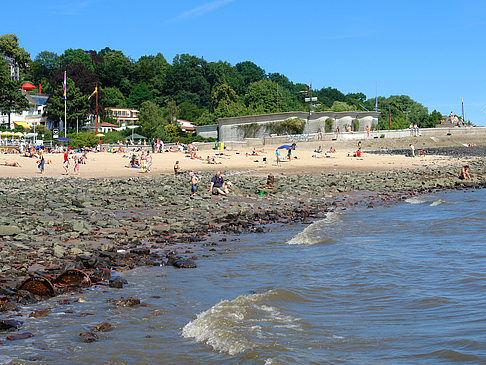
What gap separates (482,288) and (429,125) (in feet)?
285

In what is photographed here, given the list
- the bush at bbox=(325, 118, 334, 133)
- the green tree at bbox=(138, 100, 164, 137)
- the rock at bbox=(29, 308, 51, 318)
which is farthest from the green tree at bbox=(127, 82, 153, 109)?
the rock at bbox=(29, 308, 51, 318)

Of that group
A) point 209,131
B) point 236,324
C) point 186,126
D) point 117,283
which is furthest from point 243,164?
point 186,126

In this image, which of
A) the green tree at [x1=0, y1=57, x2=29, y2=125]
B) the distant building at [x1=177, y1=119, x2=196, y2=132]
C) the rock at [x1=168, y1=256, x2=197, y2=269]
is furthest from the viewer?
the distant building at [x1=177, y1=119, x2=196, y2=132]

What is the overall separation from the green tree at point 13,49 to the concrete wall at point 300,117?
6188 cm

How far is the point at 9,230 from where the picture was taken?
12906mm

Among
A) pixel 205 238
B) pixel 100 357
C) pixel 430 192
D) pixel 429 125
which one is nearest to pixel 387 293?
pixel 100 357

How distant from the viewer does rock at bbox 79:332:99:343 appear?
21.7ft

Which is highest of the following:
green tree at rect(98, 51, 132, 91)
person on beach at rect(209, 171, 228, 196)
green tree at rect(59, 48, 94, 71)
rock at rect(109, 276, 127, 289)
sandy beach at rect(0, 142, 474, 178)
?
green tree at rect(59, 48, 94, 71)

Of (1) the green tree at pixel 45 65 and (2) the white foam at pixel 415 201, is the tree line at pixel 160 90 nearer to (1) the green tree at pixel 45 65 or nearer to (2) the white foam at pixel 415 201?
(1) the green tree at pixel 45 65

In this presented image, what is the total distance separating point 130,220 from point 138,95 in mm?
114696

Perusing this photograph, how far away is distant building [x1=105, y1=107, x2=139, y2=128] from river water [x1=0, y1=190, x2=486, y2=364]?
3940 inches

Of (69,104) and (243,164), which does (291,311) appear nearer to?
(243,164)

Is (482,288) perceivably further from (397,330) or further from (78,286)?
(78,286)

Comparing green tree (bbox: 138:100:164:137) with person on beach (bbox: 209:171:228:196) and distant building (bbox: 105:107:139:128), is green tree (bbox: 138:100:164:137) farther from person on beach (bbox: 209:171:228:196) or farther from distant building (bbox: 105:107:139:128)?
person on beach (bbox: 209:171:228:196)
